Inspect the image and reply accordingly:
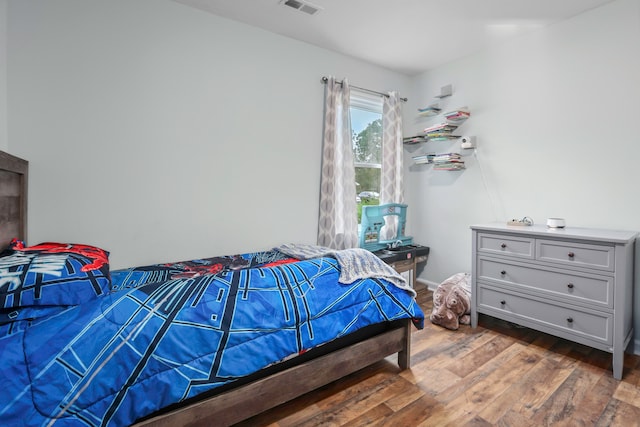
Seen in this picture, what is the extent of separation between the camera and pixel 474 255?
2.59 meters

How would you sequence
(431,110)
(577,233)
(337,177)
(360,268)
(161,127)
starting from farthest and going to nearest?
(431,110) → (337,177) → (161,127) → (577,233) → (360,268)

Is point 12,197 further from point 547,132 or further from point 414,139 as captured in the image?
point 547,132

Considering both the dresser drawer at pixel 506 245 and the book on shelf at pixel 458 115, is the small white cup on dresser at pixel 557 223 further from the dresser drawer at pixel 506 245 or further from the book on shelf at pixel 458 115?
the book on shelf at pixel 458 115

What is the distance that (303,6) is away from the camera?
235 cm

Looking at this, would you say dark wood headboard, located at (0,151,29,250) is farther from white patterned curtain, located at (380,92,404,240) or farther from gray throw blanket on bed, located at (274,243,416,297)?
white patterned curtain, located at (380,92,404,240)

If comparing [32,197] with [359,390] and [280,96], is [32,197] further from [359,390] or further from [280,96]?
[359,390]

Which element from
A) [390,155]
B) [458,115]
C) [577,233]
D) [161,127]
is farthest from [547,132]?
[161,127]

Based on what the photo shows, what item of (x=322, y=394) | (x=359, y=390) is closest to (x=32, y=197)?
(x=322, y=394)

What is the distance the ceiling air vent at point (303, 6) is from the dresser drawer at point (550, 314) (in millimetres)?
2555

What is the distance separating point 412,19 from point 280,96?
125 centimetres

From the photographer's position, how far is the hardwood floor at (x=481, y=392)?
1556 millimetres

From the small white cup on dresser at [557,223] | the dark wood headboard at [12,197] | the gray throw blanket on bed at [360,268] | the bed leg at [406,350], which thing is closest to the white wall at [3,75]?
the dark wood headboard at [12,197]

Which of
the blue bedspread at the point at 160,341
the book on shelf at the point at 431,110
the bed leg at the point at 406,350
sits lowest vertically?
the bed leg at the point at 406,350

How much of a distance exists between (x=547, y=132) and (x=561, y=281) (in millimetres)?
1301
